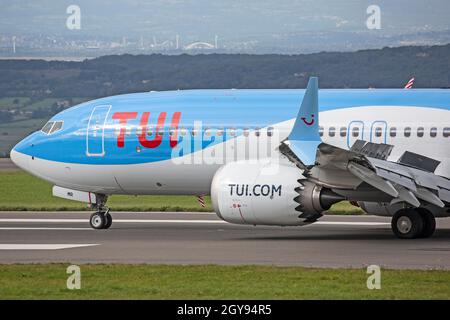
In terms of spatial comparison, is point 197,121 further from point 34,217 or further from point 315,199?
point 34,217

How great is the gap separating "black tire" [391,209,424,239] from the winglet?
2.91 metres

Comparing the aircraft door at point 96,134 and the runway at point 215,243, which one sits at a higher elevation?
the aircraft door at point 96,134

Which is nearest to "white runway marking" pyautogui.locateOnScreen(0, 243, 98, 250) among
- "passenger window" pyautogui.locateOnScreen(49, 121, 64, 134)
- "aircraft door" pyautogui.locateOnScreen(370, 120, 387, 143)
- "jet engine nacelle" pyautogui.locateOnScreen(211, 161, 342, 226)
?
"jet engine nacelle" pyautogui.locateOnScreen(211, 161, 342, 226)

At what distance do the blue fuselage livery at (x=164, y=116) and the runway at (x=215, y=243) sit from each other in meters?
2.09

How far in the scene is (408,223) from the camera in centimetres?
2753

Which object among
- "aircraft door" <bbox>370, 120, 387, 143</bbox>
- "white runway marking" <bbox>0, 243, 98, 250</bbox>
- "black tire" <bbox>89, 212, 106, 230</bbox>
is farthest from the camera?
"black tire" <bbox>89, 212, 106, 230</bbox>

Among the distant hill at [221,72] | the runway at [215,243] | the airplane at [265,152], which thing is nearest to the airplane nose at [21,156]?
the airplane at [265,152]

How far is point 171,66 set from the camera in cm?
13512

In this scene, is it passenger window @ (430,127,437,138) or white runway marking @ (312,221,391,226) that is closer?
passenger window @ (430,127,437,138)

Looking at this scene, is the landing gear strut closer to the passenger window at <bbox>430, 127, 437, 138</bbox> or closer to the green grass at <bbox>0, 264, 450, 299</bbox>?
the passenger window at <bbox>430, 127, 437, 138</bbox>

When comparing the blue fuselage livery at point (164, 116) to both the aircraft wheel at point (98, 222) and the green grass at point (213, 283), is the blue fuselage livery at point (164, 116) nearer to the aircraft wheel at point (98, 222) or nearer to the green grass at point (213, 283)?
the aircraft wheel at point (98, 222)

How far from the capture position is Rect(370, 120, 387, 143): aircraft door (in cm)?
2878

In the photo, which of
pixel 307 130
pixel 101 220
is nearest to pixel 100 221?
pixel 101 220

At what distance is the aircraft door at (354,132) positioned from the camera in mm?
Result: 28969
